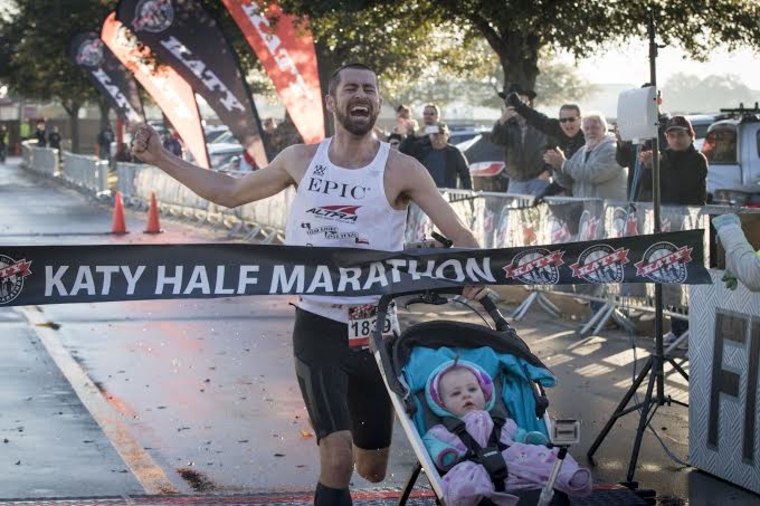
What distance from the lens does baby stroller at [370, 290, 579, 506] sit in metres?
5.71

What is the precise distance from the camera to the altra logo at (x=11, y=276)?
5.90m

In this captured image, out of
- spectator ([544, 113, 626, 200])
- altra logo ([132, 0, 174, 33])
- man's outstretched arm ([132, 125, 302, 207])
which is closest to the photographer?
man's outstretched arm ([132, 125, 302, 207])

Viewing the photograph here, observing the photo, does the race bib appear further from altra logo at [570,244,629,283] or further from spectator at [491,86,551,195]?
spectator at [491,86,551,195]

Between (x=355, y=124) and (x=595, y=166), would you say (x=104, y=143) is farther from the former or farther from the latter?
(x=355, y=124)

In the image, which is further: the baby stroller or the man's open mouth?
the man's open mouth

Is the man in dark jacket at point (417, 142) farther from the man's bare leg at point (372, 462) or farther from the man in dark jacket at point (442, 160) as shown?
the man's bare leg at point (372, 462)

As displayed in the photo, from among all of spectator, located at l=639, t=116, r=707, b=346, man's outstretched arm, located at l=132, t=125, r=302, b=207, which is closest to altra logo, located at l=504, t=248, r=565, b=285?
man's outstretched arm, located at l=132, t=125, r=302, b=207

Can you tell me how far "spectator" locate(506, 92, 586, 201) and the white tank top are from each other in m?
9.27

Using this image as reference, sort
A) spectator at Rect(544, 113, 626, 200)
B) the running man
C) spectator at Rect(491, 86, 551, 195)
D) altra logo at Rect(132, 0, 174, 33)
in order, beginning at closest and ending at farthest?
1. the running man
2. spectator at Rect(544, 113, 626, 200)
3. spectator at Rect(491, 86, 551, 195)
4. altra logo at Rect(132, 0, 174, 33)

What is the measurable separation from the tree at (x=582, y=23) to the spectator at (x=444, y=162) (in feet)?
11.0

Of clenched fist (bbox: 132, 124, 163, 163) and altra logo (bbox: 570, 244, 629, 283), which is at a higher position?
clenched fist (bbox: 132, 124, 163, 163)

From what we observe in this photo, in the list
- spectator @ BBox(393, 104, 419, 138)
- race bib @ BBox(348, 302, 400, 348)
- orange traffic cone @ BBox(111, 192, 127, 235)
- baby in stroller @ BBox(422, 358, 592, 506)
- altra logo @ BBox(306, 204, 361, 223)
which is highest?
spectator @ BBox(393, 104, 419, 138)

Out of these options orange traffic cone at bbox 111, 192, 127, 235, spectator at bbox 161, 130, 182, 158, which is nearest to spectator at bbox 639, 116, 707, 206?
orange traffic cone at bbox 111, 192, 127, 235

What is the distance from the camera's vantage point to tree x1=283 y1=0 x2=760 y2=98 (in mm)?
20438
